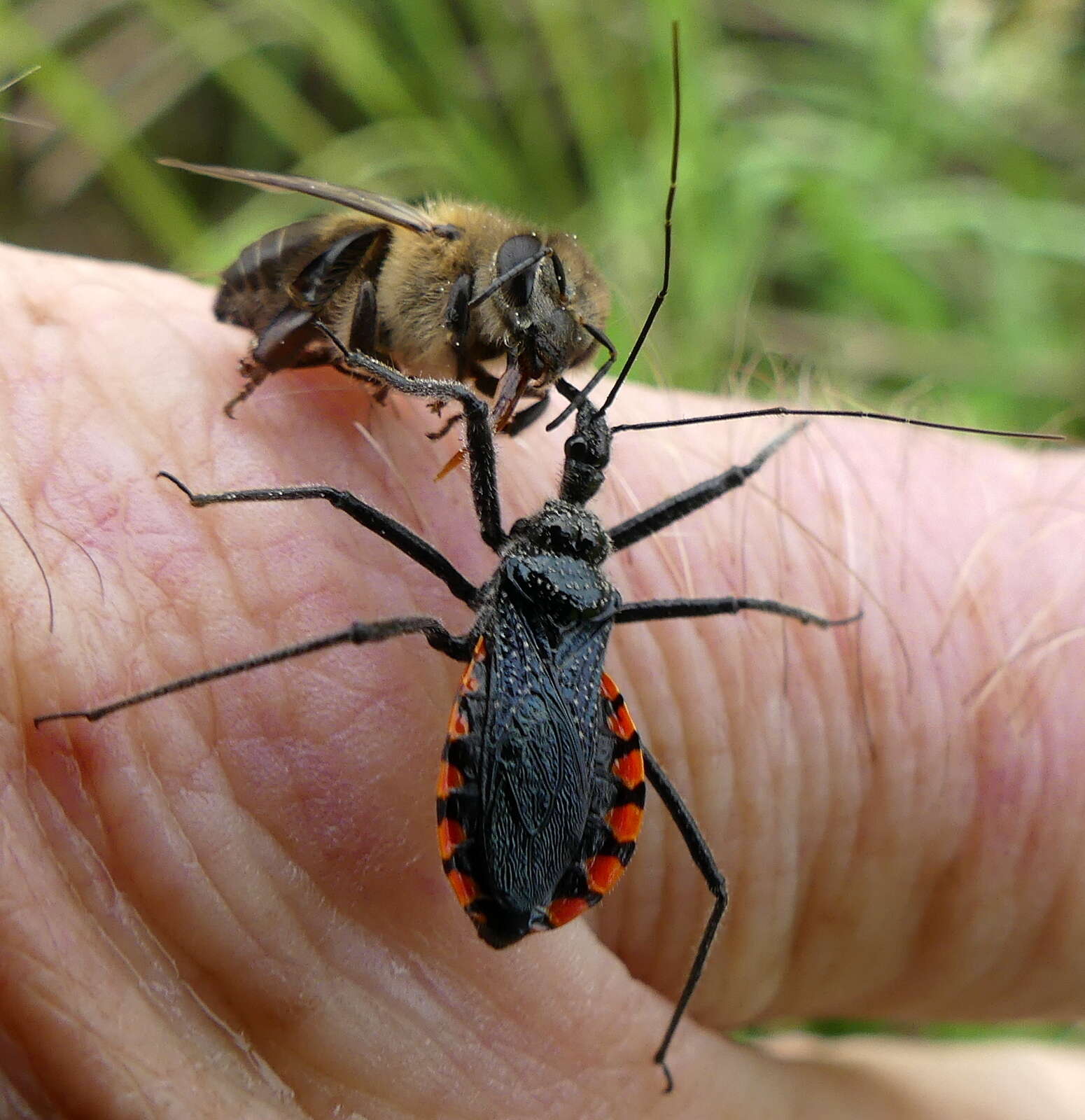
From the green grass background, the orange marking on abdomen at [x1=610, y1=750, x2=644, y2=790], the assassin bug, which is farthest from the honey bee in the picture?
the green grass background

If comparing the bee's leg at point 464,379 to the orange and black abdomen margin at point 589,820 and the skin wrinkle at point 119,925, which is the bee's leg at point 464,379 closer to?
the orange and black abdomen margin at point 589,820

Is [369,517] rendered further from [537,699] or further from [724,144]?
[724,144]

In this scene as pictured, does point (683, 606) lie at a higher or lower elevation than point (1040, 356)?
lower

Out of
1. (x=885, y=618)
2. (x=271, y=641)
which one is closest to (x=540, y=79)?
(x=885, y=618)

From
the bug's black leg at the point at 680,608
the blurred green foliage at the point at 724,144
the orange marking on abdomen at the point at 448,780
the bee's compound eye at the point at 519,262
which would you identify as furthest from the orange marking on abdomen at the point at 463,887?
the blurred green foliage at the point at 724,144

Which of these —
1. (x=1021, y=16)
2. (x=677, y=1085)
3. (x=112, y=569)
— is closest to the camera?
(x=112, y=569)

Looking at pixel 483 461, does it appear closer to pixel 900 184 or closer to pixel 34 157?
pixel 900 184

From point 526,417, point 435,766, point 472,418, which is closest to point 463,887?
point 435,766
